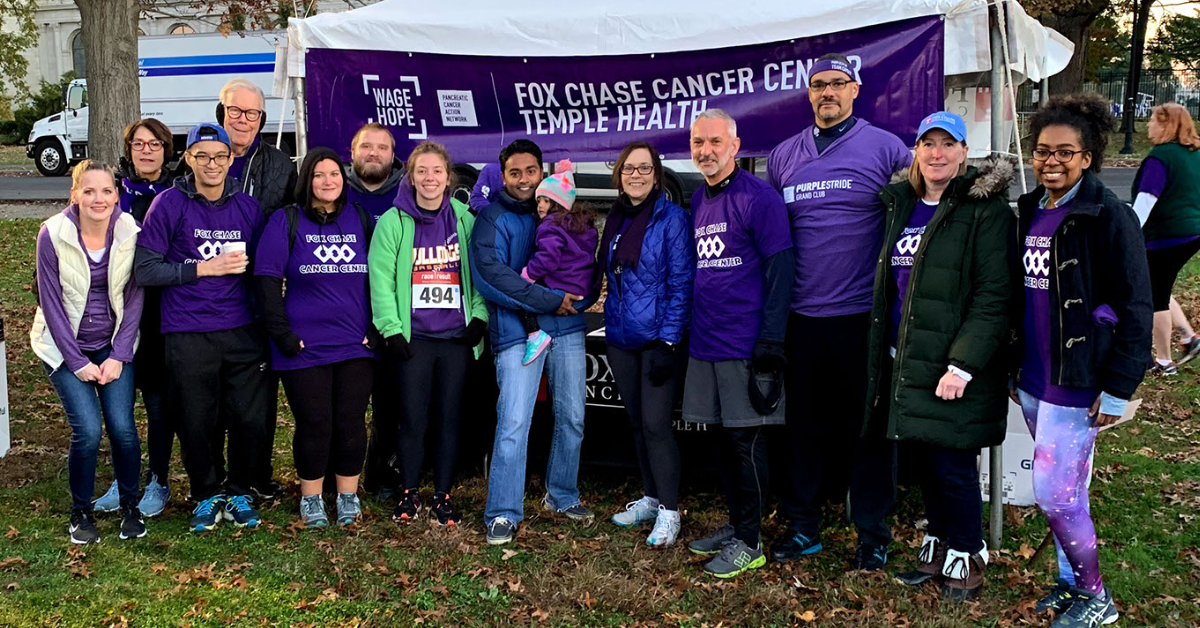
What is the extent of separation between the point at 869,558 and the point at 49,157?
24.4 meters

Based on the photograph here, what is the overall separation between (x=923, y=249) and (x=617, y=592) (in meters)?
1.88

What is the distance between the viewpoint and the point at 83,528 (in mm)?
4617

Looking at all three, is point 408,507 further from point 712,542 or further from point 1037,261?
point 1037,261

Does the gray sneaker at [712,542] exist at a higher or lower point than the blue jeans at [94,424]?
lower

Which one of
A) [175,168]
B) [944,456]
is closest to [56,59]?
[175,168]

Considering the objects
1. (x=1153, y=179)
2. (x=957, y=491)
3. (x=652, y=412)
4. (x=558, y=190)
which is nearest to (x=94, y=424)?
(x=558, y=190)

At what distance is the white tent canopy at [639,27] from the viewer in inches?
206

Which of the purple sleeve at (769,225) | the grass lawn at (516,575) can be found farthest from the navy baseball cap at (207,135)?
the purple sleeve at (769,225)

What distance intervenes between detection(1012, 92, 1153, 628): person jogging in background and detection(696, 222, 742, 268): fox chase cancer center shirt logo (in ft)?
3.79

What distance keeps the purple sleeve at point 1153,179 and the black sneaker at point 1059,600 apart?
3901 mm

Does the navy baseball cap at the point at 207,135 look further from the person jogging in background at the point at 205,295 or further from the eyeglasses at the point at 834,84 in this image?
the eyeglasses at the point at 834,84

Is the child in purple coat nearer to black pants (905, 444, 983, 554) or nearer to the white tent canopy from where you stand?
the white tent canopy

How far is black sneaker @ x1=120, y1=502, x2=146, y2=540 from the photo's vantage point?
4691mm

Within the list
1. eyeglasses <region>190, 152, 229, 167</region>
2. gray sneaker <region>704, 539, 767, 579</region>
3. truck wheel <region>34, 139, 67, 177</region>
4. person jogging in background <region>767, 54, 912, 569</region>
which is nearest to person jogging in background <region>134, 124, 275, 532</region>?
eyeglasses <region>190, 152, 229, 167</region>
